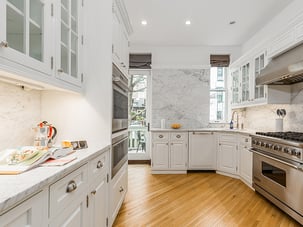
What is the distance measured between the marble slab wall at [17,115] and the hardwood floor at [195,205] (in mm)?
1370

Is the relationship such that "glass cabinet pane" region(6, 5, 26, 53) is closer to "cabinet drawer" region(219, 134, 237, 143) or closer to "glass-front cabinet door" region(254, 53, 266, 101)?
"glass-front cabinet door" region(254, 53, 266, 101)

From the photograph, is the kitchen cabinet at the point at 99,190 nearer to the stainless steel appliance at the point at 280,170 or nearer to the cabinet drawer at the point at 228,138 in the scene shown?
the stainless steel appliance at the point at 280,170

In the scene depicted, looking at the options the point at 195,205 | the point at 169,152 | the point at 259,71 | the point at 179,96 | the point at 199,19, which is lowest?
the point at 195,205

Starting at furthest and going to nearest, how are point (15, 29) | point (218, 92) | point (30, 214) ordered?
point (218, 92), point (15, 29), point (30, 214)

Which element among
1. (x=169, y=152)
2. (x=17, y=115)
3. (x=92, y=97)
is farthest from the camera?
(x=169, y=152)

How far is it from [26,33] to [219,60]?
4564mm

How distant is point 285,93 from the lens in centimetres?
317

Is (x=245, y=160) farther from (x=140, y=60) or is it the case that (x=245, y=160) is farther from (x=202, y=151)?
(x=140, y=60)

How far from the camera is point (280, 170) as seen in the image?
2514 millimetres

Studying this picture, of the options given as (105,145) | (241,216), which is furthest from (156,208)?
(105,145)

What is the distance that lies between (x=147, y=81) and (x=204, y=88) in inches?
55.4

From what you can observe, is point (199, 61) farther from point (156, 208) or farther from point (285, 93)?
point (156, 208)

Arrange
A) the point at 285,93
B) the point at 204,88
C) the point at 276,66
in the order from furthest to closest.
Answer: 1. the point at 204,88
2. the point at 285,93
3. the point at 276,66

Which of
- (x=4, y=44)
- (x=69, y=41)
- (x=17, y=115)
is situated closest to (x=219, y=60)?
(x=69, y=41)
